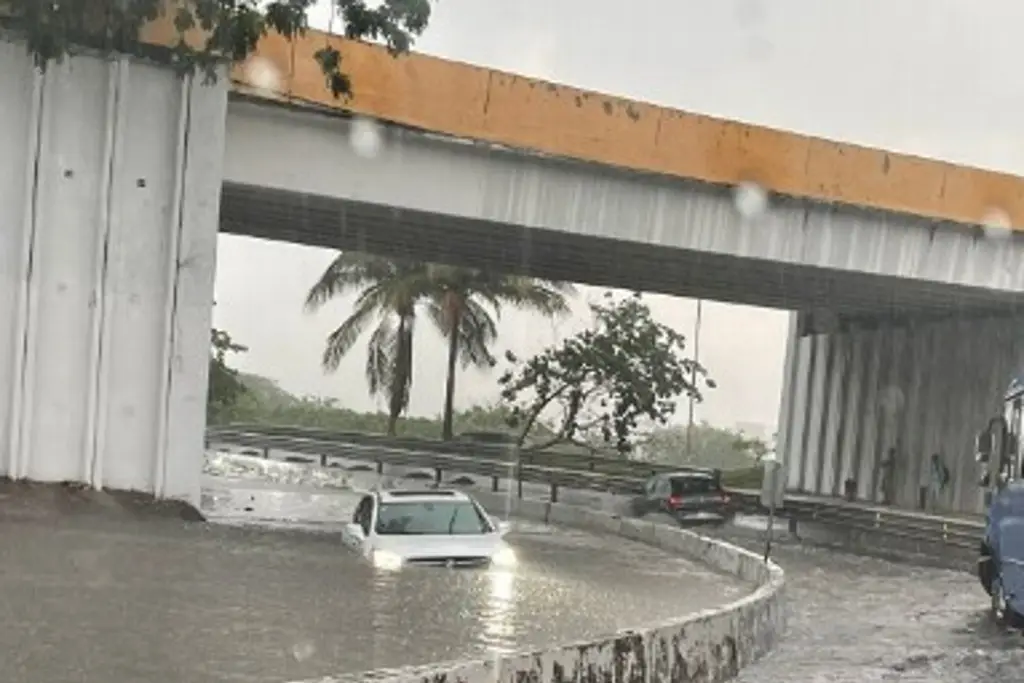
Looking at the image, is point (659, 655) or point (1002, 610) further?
point (1002, 610)

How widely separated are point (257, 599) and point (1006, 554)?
7.21 meters

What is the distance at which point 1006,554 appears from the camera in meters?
13.5

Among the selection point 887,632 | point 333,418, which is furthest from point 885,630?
point 333,418

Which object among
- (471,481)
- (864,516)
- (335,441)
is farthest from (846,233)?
(335,441)

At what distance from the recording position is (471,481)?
34.7m

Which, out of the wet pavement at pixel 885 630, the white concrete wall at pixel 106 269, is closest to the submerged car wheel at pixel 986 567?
the wet pavement at pixel 885 630

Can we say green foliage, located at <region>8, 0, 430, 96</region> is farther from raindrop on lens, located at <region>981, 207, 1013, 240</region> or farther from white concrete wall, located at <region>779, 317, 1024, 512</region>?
white concrete wall, located at <region>779, 317, 1024, 512</region>

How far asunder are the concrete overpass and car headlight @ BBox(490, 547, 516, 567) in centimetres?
416

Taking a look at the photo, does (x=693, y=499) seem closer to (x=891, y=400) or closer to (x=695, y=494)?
(x=695, y=494)

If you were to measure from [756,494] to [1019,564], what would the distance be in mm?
16959

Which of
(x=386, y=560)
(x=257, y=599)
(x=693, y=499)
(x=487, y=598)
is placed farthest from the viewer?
(x=693, y=499)

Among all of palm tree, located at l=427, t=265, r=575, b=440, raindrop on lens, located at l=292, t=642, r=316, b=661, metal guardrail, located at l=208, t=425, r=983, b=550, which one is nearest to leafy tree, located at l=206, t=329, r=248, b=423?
metal guardrail, located at l=208, t=425, r=983, b=550

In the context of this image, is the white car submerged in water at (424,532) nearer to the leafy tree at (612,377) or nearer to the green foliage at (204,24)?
the green foliage at (204,24)

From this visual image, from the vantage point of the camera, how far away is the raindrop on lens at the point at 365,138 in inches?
752
